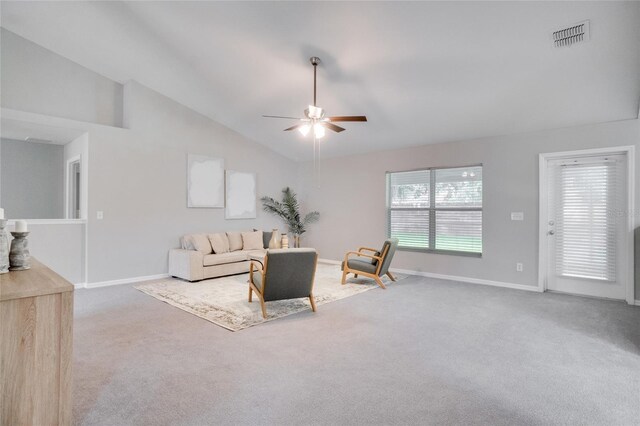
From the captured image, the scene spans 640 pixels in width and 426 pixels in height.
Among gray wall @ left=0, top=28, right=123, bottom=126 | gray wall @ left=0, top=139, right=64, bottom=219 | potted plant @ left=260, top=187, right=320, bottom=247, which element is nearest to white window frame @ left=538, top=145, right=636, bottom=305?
potted plant @ left=260, top=187, right=320, bottom=247

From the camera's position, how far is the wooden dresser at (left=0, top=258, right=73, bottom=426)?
153 cm

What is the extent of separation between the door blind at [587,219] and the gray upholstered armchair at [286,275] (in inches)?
152

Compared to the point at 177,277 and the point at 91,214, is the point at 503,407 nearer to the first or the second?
the point at 177,277

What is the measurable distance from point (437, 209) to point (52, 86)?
6712mm

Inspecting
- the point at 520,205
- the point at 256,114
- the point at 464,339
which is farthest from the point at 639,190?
the point at 256,114

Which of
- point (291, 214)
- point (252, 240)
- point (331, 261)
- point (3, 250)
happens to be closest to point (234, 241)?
point (252, 240)

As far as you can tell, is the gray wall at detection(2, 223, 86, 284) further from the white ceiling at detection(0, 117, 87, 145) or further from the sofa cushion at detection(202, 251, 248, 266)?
the sofa cushion at detection(202, 251, 248, 266)

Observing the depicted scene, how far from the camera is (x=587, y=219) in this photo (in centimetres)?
482

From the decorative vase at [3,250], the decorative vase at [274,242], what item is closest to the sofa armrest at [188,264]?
the decorative vase at [274,242]

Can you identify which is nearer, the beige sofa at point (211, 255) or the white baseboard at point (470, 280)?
the white baseboard at point (470, 280)

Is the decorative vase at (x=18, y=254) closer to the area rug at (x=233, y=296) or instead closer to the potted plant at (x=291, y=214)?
the area rug at (x=233, y=296)

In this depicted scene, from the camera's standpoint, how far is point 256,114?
639 centimetres

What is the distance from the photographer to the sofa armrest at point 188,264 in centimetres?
563

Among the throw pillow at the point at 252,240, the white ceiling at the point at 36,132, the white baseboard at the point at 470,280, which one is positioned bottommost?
the white baseboard at the point at 470,280
